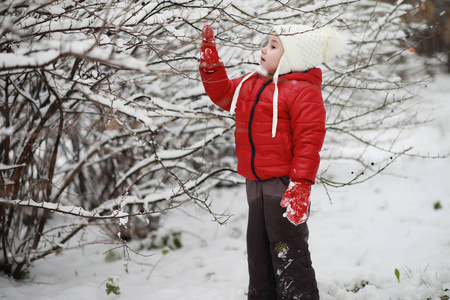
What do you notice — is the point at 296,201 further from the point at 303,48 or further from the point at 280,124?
the point at 303,48

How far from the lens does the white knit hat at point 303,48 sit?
1.93 m

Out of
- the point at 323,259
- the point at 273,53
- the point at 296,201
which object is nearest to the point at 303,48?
the point at 273,53

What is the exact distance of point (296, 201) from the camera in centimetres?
184

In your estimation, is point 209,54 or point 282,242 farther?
point 282,242

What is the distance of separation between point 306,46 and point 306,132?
45 cm

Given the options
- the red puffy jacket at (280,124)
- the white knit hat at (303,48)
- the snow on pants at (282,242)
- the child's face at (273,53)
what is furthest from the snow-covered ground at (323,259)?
the child's face at (273,53)

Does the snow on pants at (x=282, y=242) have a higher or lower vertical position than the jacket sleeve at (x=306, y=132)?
lower

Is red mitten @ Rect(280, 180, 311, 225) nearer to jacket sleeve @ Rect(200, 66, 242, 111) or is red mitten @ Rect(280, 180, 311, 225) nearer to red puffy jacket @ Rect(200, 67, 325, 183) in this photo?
red puffy jacket @ Rect(200, 67, 325, 183)

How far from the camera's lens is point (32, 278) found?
2777 millimetres

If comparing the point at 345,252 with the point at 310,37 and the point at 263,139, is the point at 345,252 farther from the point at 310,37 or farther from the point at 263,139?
the point at 310,37

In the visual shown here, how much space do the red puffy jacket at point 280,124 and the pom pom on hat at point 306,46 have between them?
0.17ft

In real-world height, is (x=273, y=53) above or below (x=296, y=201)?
above

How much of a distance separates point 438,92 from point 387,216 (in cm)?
878

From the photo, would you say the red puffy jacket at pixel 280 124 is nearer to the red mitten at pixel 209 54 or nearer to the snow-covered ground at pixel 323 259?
the red mitten at pixel 209 54
